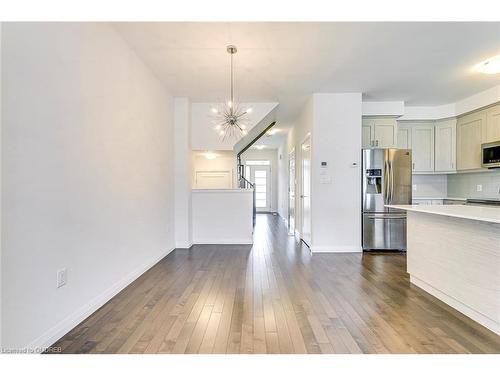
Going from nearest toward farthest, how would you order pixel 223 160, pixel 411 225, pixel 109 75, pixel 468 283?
pixel 468 283 < pixel 109 75 < pixel 411 225 < pixel 223 160

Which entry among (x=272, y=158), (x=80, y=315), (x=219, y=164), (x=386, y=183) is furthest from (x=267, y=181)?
(x=80, y=315)

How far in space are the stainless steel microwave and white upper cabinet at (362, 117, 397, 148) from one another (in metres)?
1.33

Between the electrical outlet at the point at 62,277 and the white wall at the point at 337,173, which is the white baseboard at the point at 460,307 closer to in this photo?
the white wall at the point at 337,173

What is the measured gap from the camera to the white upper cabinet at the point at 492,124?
4.17 m

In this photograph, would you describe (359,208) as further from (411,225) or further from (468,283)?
(468,283)

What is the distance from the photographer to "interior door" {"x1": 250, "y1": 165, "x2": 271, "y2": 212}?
10703 mm

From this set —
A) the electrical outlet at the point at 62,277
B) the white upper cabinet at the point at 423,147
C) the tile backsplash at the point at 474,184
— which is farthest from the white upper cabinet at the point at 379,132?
the electrical outlet at the point at 62,277

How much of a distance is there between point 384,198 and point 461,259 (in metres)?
2.22

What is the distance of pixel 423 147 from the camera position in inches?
201

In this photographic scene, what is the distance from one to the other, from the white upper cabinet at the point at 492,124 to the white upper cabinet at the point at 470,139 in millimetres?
72

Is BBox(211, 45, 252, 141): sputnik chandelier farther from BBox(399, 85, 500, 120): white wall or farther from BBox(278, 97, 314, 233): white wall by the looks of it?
BBox(399, 85, 500, 120): white wall

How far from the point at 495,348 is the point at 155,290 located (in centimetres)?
280

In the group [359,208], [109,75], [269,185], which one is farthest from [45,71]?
[269,185]

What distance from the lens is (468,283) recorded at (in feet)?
7.07
